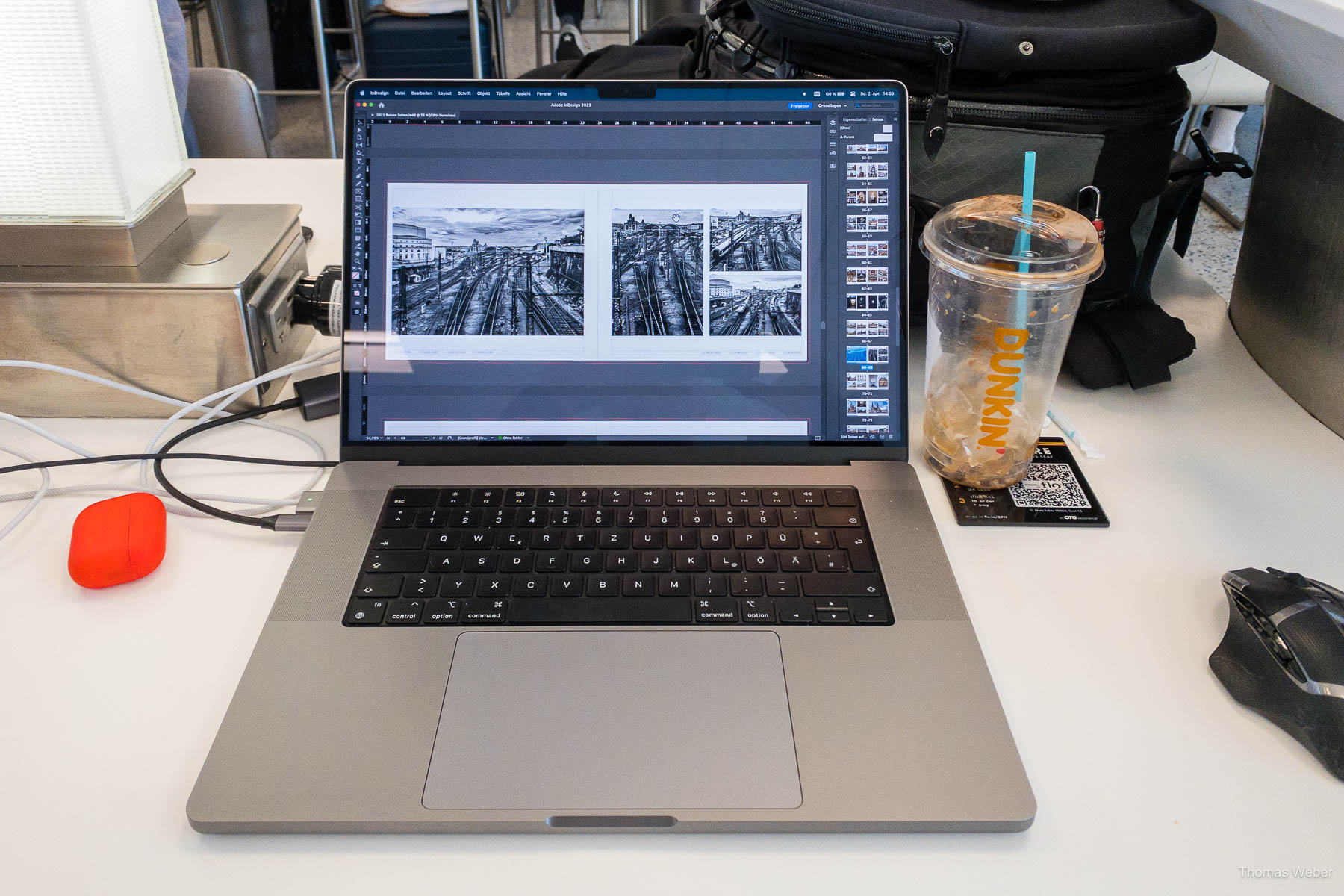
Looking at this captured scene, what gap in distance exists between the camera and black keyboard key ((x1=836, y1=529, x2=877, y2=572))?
59 centimetres

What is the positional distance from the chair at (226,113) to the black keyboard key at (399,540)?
104 centimetres

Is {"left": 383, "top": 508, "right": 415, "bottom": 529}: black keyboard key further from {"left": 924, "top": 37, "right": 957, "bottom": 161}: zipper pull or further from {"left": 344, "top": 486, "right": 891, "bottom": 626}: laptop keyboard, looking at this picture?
{"left": 924, "top": 37, "right": 957, "bottom": 161}: zipper pull

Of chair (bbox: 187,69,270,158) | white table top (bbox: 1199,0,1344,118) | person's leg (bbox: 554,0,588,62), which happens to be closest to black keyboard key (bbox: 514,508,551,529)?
white table top (bbox: 1199,0,1344,118)

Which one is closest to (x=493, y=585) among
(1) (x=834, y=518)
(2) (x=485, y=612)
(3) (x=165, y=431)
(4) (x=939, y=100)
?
(2) (x=485, y=612)

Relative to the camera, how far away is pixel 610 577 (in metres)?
0.58

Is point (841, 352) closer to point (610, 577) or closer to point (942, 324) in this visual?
point (942, 324)

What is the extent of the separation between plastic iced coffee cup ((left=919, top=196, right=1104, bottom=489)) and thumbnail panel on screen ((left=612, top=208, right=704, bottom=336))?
0.19 m

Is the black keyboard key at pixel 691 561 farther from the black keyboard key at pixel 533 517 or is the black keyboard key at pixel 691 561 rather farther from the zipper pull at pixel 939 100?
the zipper pull at pixel 939 100

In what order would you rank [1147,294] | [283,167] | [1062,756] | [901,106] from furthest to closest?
1. [283,167]
2. [1147,294]
3. [901,106]
4. [1062,756]

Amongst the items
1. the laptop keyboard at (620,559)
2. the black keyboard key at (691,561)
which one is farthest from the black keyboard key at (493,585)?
the black keyboard key at (691,561)

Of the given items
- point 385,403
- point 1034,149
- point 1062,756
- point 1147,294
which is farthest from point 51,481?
point 1147,294

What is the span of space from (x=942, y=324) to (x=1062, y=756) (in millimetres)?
350

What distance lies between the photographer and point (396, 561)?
0.59 meters

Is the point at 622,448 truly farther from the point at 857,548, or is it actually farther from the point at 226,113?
the point at 226,113
